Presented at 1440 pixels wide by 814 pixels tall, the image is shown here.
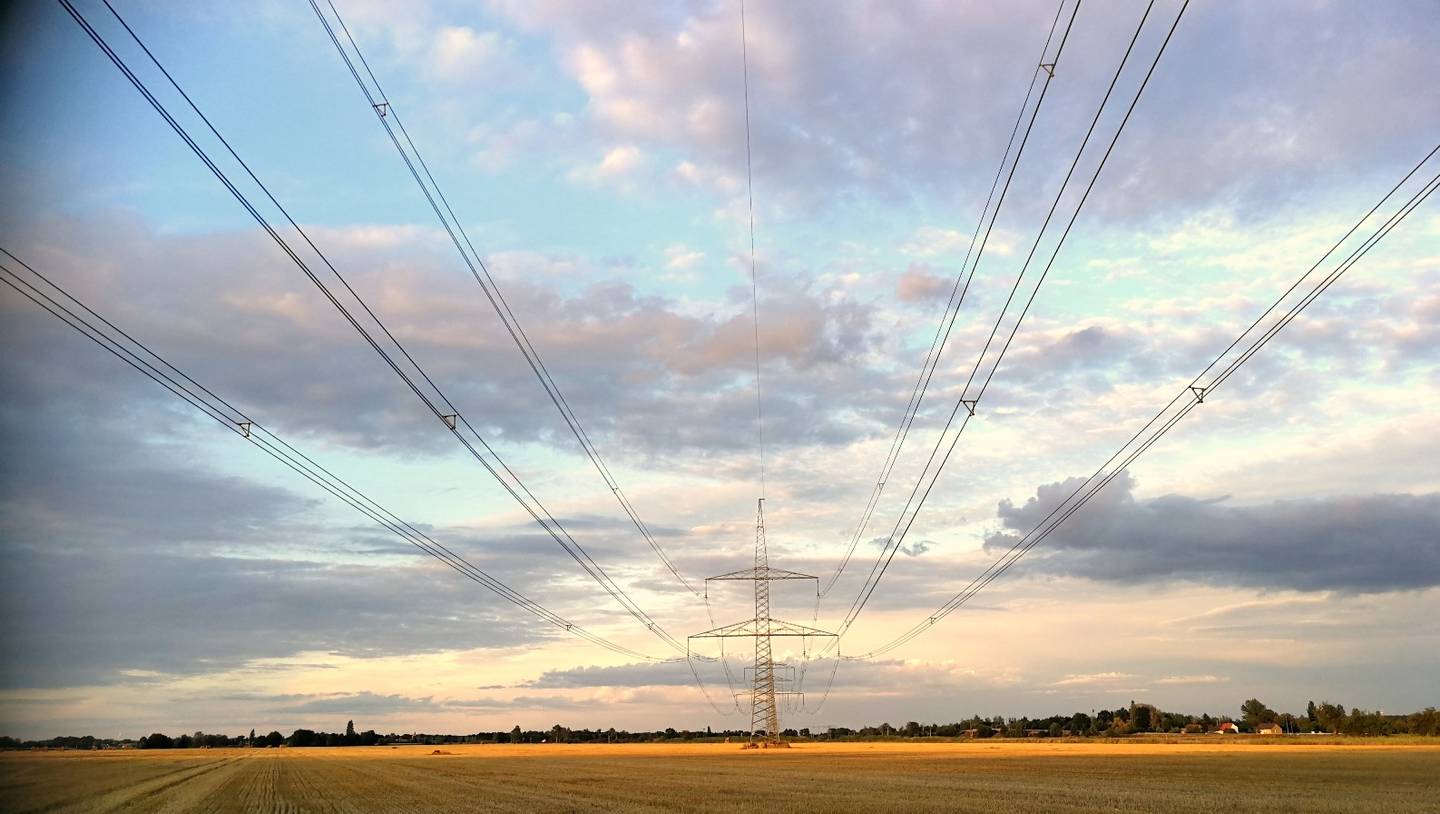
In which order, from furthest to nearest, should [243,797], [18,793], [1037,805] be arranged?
[243,797] < [1037,805] < [18,793]

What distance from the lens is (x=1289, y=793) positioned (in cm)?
4319

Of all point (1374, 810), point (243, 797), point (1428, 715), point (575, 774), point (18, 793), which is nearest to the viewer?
point (18, 793)

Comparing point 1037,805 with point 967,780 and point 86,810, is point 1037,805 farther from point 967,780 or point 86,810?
point 86,810

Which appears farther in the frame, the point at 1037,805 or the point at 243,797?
the point at 243,797

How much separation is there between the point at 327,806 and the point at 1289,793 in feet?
132

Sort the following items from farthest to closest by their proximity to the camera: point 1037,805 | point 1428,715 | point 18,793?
point 1428,715, point 1037,805, point 18,793

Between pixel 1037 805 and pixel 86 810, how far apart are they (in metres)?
33.8

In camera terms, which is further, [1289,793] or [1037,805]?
[1289,793]

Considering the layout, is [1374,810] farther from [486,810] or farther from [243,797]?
[243,797]

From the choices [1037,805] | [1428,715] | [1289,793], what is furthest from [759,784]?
[1428,715]

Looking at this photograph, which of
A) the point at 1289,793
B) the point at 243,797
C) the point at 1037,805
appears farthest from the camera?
the point at 243,797

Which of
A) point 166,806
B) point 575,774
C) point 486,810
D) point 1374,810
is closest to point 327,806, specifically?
point 166,806

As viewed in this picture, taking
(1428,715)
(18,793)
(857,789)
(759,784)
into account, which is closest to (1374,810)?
(857,789)

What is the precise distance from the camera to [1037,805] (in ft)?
118
